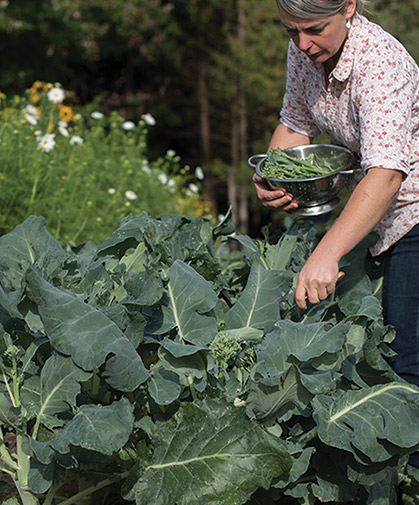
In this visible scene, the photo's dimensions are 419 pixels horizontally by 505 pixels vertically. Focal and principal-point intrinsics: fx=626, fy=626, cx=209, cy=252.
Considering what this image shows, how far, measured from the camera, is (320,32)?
2053 mm

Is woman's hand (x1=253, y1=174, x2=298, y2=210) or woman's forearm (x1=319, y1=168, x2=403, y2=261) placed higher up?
woman's forearm (x1=319, y1=168, x2=403, y2=261)

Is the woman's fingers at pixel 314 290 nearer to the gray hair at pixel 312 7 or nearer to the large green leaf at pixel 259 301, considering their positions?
the large green leaf at pixel 259 301

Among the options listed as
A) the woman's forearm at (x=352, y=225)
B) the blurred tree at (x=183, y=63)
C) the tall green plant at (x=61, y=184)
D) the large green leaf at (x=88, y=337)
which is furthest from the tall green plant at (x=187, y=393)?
the blurred tree at (x=183, y=63)

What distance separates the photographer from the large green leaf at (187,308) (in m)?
2.08

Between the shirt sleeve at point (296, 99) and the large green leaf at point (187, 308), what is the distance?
0.91 m

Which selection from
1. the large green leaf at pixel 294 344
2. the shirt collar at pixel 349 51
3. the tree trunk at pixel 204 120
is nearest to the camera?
the large green leaf at pixel 294 344

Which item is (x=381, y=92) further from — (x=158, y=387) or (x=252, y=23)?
(x=252, y=23)

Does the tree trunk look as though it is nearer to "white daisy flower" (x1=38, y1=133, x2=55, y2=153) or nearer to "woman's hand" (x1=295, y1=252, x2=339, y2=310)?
"white daisy flower" (x1=38, y1=133, x2=55, y2=153)

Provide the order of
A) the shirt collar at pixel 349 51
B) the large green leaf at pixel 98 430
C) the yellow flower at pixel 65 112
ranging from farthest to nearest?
1. the yellow flower at pixel 65 112
2. the shirt collar at pixel 349 51
3. the large green leaf at pixel 98 430

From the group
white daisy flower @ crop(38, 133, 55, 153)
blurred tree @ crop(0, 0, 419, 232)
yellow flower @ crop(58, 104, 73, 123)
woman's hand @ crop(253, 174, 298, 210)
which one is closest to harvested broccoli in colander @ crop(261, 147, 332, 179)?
woman's hand @ crop(253, 174, 298, 210)

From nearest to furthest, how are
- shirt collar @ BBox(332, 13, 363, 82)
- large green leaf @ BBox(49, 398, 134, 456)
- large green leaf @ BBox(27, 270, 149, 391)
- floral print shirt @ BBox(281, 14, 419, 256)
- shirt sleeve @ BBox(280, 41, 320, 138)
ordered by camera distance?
large green leaf @ BBox(49, 398, 134, 456) < large green leaf @ BBox(27, 270, 149, 391) < floral print shirt @ BBox(281, 14, 419, 256) < shirt collar @ BBox(332, 13, 363, 82) < shirt sleeve @ BBox(280, 41, 320, 138)

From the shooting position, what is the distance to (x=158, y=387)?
1877 mm

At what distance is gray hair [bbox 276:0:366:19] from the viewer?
197cm

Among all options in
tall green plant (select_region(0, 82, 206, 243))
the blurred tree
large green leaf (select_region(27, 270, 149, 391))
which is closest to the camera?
large green leaf (select_region(27, 270, 149, 391))
